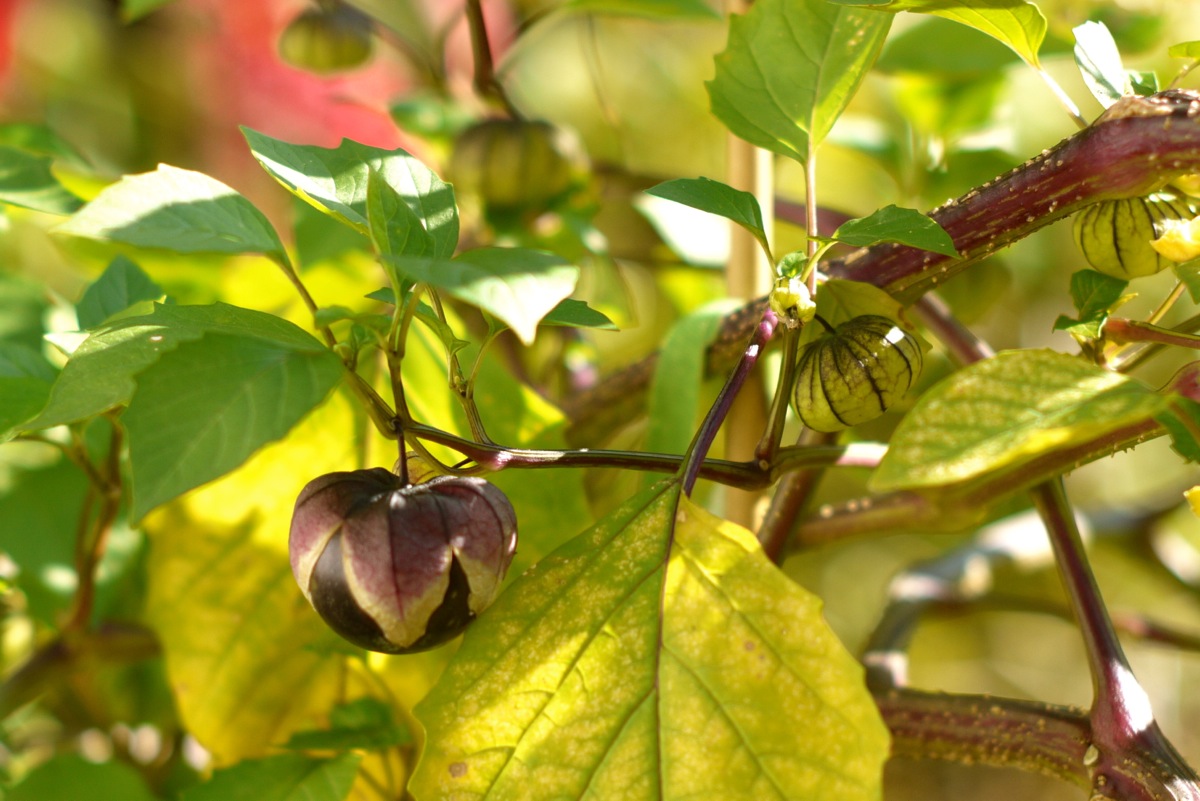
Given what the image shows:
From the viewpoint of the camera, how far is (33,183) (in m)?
0.42

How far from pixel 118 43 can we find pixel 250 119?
261 mm

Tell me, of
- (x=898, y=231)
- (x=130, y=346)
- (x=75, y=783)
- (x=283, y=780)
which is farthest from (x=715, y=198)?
(x=75, y=783)

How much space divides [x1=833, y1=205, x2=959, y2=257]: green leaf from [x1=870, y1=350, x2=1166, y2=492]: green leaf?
44 millimetres

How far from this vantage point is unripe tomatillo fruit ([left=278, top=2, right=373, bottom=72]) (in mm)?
644

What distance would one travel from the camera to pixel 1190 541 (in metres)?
0.90

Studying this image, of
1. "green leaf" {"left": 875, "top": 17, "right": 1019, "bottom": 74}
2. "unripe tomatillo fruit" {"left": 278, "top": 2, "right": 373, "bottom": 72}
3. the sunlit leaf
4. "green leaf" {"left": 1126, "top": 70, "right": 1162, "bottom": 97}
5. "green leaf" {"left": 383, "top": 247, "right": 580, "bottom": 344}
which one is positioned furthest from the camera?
"unripe tomatillo fruit" {"left": 278, "top": 2, "right": 373, "bottom": 72}

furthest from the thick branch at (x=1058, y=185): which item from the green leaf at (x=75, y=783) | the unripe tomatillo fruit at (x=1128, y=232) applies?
the green leaf at (x=75, y=783)

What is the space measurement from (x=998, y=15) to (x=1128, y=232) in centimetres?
8

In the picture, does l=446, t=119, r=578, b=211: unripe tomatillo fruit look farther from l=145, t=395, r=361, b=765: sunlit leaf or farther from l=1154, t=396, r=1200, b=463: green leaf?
l=1154, t=396, r=1200, b=463: green leaf

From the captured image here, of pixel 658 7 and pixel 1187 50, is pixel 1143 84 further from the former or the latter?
pixel 658 7

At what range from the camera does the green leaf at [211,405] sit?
21cm

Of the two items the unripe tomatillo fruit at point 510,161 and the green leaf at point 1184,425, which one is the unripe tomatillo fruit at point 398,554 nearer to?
the green leaf at point 1184,425

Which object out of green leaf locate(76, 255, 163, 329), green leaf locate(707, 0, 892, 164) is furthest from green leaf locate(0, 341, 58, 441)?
green leaf locate(707, 0, 892, 164)

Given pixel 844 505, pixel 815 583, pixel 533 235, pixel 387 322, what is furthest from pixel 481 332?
pixel 815 583
